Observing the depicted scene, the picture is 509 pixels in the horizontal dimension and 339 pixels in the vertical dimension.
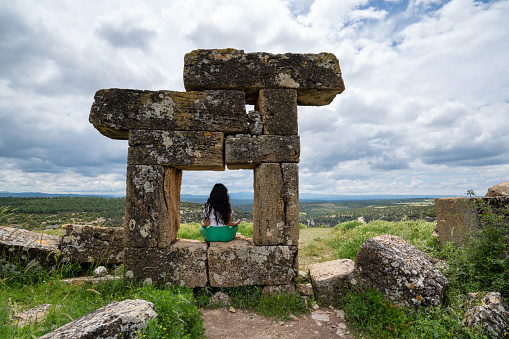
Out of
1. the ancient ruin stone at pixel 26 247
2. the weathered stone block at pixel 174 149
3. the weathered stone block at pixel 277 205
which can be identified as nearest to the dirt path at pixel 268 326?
the weathered stone block at pixel 277 205

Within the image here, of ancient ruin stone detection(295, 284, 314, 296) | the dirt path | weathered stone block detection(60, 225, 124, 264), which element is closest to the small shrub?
the dirt path

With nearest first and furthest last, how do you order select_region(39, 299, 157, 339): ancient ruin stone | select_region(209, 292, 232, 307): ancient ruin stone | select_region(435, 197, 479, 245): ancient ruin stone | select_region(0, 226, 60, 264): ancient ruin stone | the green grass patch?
select_region(39, 299, 157, 339): ancient ruin stone, select_region(209, 292, 232, 307): ancient ruin stone, select_region(0, 226, 60, 264): ancient ruin stone, select_region(435, 197, 479, 245): ancient ruin stone, the green grass patch

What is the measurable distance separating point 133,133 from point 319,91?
3.54 meters

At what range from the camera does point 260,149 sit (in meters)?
4.61

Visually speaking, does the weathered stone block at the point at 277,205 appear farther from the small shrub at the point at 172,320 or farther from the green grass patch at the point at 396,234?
the green grass patch at the point at 396,234

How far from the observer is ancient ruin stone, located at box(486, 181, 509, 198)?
583 centimetres

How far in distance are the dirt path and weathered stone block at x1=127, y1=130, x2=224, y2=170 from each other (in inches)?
96.6

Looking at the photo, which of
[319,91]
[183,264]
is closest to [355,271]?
[183,264]

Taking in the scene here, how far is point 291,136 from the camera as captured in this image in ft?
15.4

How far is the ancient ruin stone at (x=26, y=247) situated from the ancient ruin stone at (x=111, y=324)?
9.29ft

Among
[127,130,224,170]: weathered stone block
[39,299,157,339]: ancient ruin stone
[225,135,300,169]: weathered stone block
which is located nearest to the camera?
[39,299,157,339]: ancient ruin stone

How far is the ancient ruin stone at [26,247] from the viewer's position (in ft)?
15.8

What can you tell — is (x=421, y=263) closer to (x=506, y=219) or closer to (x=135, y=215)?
(x=506, y=219)

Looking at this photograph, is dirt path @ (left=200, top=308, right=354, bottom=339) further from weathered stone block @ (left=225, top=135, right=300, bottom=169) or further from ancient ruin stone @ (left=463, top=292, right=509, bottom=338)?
weathered stone block @ (left=225, top=135, right=300, bottom=169)
